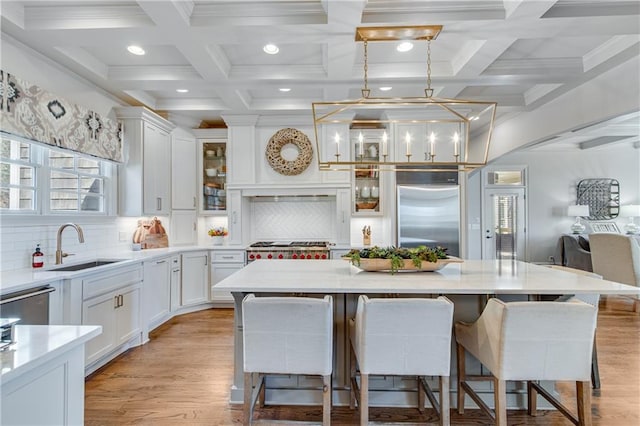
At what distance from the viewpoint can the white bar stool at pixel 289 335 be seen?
180cm

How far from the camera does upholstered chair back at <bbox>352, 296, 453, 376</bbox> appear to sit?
5.84 feet

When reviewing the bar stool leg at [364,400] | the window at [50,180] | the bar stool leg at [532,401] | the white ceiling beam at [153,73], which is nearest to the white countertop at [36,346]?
the bar stool leg at [364,400]

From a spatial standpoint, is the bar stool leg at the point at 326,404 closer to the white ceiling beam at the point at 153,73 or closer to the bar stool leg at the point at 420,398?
the bar stool leg at the point at 420,398

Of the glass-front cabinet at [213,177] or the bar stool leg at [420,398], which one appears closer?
the bar stool leg at [420,398]

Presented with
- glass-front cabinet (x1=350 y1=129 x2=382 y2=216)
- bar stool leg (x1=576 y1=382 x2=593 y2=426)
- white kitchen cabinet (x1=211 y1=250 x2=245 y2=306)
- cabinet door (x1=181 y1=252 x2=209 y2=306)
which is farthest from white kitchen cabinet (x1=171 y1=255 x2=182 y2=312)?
bar stool leg (x1=576 y1=382 x2=593 y2=426)

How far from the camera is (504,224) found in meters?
7.28

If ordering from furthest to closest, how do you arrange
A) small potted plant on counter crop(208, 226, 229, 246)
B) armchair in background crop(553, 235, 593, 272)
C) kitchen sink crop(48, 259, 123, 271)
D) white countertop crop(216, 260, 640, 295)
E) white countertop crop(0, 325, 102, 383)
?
armchair in background crop(553, 235, 593, 272) < small potted plant on counter crop(208, 226, 229, 246) < kitchen sink crop(48, 259, 123, 271) < white countertop crop(216, 260, 640, 295) < white countertop crop(0, 325, 102, 383)

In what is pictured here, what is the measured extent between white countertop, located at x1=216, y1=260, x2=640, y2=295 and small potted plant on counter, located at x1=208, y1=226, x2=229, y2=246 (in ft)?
7.84

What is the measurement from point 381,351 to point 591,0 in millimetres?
2742

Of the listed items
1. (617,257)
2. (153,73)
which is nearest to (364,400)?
(153,73)

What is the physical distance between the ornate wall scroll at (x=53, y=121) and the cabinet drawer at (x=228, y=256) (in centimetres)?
168

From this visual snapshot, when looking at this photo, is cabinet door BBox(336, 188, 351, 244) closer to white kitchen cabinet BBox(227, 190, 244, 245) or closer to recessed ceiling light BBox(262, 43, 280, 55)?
white kitchen cabinet BBox(227, 190, 244, 245)

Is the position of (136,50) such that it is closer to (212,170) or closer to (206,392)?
(212,170)

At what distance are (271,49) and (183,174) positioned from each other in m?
2.55
